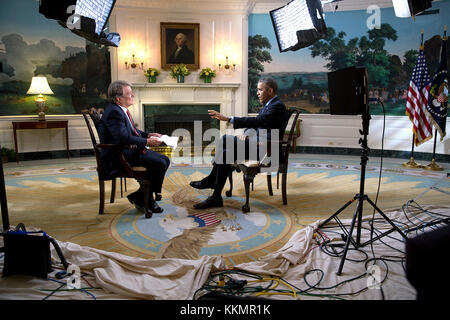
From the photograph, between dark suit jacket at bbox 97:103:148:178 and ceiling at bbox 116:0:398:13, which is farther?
ceiling at bbox 116:0:398:13

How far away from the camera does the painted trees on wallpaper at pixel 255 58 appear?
26.7ft

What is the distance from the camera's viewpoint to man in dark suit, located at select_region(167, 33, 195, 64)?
7.75m

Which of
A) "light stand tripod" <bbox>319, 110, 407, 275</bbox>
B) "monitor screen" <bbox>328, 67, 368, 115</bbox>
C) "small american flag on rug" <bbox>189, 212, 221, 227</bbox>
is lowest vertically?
"small american flag on rug" <bbox>189, 212, 221, 227</bbox>

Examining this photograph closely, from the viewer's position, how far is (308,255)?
100 inches

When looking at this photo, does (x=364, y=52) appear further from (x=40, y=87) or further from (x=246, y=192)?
(x=40, y=87)

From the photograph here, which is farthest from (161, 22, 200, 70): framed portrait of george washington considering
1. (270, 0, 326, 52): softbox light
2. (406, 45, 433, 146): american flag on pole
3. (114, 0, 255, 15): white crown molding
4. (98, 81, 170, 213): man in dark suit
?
(406, 45, 433, 146): american flag on pole

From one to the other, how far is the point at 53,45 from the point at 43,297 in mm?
6838

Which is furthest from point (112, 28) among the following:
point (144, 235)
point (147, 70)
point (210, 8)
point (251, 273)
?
point (251, 273)

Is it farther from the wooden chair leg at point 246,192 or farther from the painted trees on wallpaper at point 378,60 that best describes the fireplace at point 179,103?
the wooden chair leg at point 246,192

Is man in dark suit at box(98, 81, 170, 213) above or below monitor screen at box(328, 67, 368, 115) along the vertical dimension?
below

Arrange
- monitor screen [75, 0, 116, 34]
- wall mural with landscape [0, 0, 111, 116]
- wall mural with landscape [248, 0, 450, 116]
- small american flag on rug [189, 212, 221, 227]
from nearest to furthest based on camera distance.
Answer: monitor screen [75, 0, 116, 34], small american flag on rug [189, 212, 221, 227], wall mural with landscape [0, 0, 111, 116], wall mural with landscape [248, 0, 450, 116]

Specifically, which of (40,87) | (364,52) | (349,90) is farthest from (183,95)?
(349,90)

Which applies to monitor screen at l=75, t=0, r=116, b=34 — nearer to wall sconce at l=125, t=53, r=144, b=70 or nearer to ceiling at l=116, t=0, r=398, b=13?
wall sconce at l=125, t=53, r=144, b=70

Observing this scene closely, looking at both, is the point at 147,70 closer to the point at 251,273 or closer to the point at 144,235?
the point at 144,235
